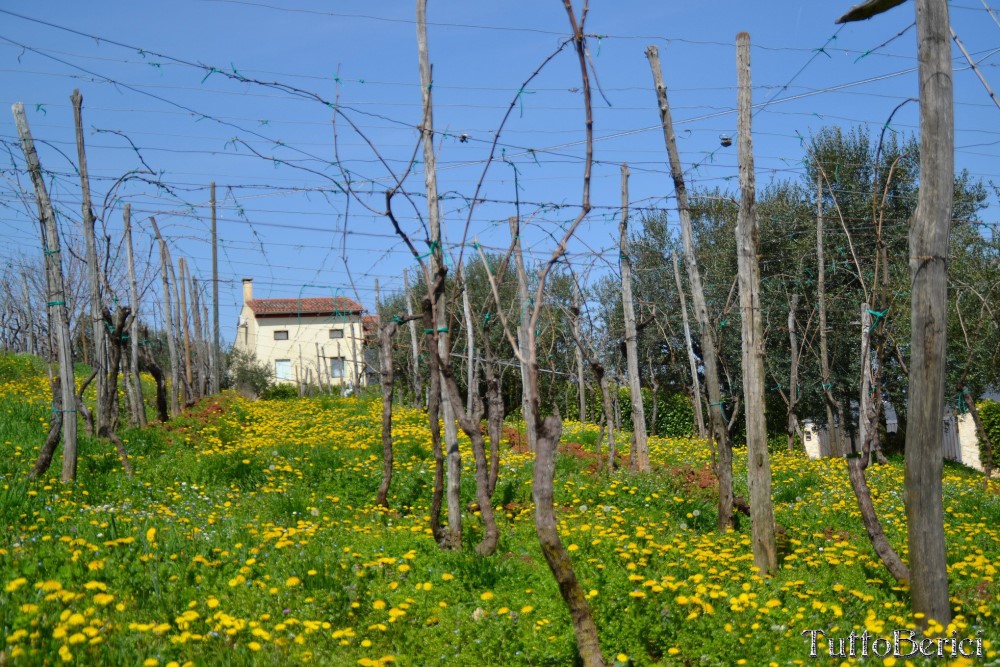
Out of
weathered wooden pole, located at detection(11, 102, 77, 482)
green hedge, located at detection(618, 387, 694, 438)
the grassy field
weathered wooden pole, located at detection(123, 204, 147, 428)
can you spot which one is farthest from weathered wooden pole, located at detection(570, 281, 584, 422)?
weathered wooden pole, located at detection(123, 204, 147, 428)

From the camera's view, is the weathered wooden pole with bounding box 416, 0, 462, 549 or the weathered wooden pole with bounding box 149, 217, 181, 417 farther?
the weathered wooden pole with bounding box 149, 217, 181, 417

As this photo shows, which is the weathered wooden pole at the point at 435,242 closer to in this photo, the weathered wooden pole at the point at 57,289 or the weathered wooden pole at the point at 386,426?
the weathered wooden pole at the point at 386,426

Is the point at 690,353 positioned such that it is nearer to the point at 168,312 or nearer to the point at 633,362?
the point at 633,362

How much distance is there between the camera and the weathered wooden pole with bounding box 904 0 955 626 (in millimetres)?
5828

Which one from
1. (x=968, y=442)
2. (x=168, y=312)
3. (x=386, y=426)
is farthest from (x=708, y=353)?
(x=968, y=442)

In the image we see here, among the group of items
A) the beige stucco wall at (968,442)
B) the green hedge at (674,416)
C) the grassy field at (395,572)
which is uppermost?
the grassy field at (395,572)

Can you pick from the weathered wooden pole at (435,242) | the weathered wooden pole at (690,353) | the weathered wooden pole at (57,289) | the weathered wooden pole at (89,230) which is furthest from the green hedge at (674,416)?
the weathered wooden pole at (57,289)

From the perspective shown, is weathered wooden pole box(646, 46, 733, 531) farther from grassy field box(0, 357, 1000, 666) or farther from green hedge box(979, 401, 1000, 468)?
green hedge box(979, 401, 1000, 468)

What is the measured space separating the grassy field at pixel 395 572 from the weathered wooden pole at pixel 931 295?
0.57m

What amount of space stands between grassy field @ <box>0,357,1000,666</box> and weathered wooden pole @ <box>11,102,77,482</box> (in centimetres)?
54

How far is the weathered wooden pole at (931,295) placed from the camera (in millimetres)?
5828

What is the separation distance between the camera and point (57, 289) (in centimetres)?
1020

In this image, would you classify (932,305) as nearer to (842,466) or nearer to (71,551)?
(71,551)

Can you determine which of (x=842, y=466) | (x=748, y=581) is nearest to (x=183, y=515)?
(x=748, y=581)
